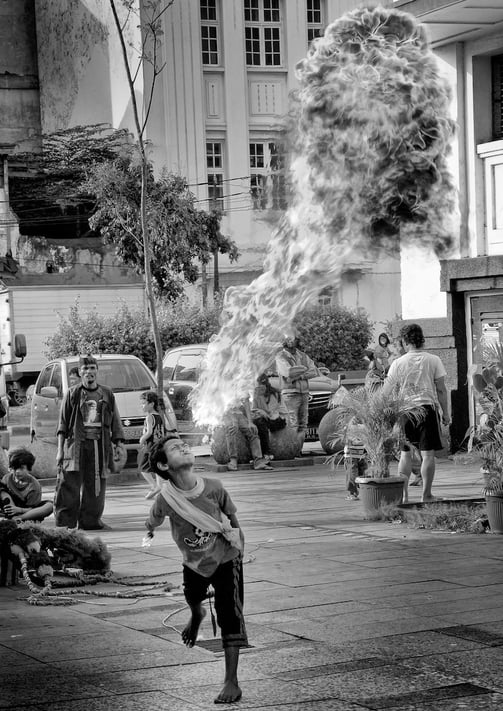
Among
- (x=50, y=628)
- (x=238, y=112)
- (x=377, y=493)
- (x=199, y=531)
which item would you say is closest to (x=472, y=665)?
(x=199, y=531)

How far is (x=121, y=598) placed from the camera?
8.23 meters

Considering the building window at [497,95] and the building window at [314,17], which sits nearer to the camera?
the building window at [497,95]

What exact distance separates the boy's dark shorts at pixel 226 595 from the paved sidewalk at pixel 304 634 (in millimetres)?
272

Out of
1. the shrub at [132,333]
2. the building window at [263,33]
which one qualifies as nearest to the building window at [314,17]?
the building window at [263,33]

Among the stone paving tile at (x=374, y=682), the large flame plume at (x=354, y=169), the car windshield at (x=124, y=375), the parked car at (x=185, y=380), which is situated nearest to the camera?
the stone paving tile at (x=374, y=682)

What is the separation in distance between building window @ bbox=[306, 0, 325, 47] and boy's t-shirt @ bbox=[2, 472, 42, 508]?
118 feet

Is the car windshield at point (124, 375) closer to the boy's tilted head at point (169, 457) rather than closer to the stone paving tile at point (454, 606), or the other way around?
the stone paving tile at point (454, 606)

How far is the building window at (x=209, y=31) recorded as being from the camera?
41625 mm

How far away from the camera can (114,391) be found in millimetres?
19156

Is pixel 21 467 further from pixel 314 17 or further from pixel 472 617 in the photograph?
pixel 314 17

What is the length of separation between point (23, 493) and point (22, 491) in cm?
2

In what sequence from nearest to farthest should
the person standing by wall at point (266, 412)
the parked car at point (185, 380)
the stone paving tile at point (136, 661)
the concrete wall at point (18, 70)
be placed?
the stone paving tile at point (136, 661)
the person standing by wall at point (266, 412)
the parked car at point (185, 380)
the concrete wall at point (18, 70)

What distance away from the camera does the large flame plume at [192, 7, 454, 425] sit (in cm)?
1509

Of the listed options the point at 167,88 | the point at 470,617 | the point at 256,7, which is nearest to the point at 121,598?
the point at 470,617
